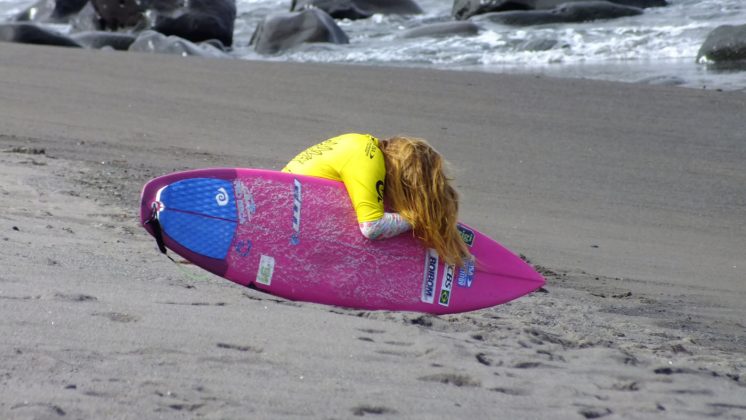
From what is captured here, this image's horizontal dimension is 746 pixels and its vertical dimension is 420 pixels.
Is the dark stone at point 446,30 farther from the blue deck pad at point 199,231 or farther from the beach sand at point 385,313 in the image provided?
the blue deck pad at point 199,231

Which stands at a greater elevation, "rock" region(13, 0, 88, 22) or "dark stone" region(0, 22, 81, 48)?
"rock" region(13, 0, 88, 22)

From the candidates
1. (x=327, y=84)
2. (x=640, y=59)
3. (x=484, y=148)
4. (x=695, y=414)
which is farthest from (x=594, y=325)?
(x=640, y=59)

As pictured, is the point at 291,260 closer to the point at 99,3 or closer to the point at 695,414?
the point at 695,414

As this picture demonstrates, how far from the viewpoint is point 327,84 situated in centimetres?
1047

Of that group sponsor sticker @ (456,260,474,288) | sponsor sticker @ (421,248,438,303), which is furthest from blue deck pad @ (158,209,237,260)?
sponsor sticker @ (456,260,474,288)

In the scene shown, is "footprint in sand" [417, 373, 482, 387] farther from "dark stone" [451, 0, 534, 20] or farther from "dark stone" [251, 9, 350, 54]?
"dark stone" [451, 0, 534, 20]

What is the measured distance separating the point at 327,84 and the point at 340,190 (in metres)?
5.99

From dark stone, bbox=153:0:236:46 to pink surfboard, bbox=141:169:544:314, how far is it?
43.6ft

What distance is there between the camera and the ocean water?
11.9 meters

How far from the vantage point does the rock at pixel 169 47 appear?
561 inches

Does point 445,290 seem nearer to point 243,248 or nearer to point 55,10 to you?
point 243,248

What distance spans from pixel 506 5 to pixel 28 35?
8.07m

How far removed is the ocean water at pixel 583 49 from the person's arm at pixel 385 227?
7.08 meters

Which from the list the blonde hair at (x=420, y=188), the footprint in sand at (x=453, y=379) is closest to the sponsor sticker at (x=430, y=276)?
the blonde hair at (x=420, y=188)
